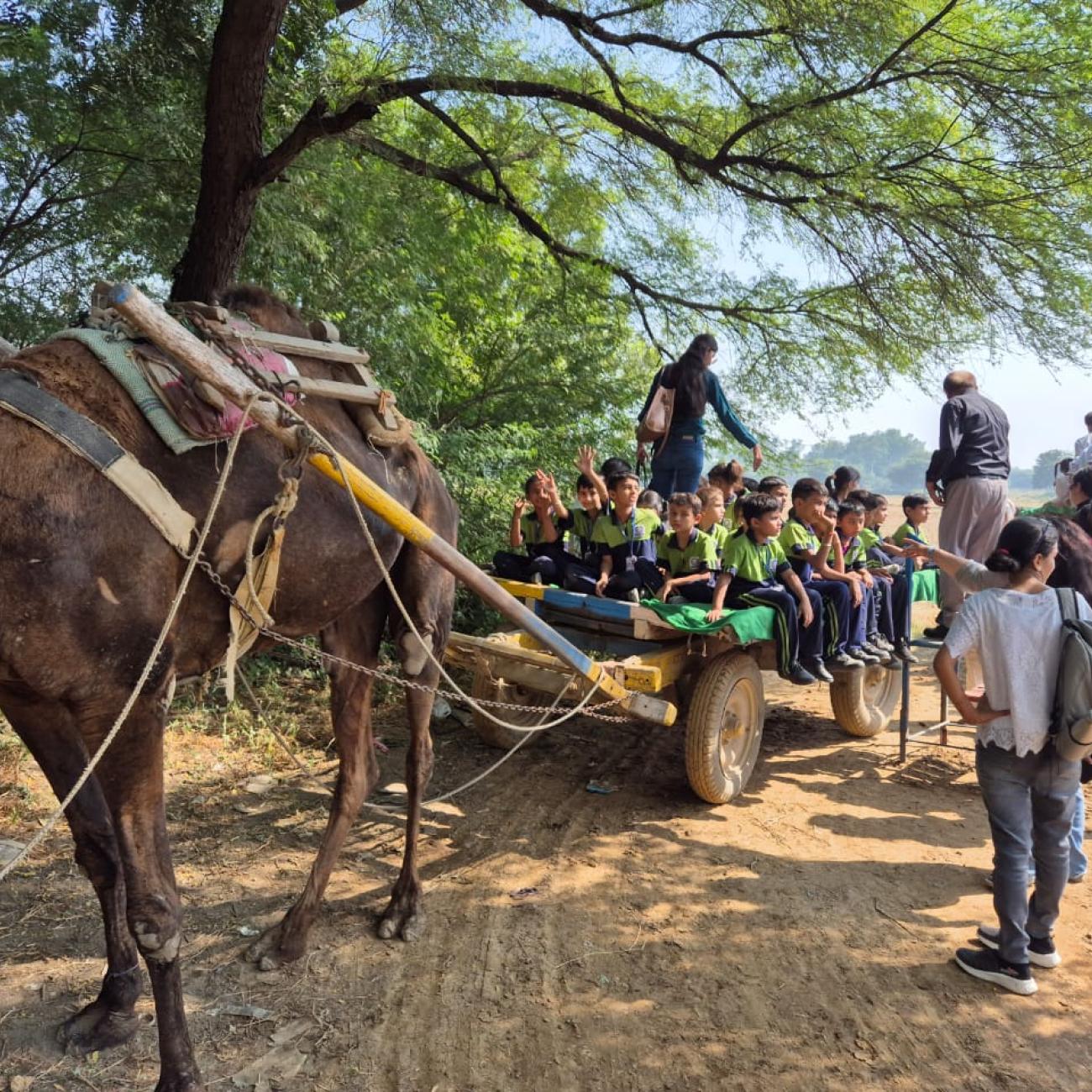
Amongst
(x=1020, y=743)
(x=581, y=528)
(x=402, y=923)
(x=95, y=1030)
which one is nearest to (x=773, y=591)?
(x=581, y=528)

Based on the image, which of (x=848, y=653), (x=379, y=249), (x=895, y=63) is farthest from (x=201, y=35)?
(x=848, y=653)

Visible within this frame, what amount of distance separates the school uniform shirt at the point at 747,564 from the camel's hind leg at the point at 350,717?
2.45 meters

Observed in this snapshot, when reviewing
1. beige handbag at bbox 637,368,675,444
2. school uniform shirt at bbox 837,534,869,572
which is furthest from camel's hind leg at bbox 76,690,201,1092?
beige handbag at bbox 637,368,675,444

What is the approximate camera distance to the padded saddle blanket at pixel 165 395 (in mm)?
2830

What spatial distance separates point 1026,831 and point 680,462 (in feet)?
15.6

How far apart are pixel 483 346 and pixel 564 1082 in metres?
8.44

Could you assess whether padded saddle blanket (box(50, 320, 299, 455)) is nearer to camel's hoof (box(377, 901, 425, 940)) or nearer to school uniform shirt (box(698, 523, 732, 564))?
camel's hoof (box(377, 901, 425, 940))

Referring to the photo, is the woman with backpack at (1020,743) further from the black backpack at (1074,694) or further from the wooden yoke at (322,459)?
the wooden yoke at (322,459)

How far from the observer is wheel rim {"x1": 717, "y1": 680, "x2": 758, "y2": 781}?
556 cm

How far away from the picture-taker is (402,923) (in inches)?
156

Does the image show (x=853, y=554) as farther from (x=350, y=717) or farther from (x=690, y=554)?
(x=350, y=717)

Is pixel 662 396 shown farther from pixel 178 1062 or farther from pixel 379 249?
pixel 178 1062

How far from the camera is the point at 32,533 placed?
8.14 ft

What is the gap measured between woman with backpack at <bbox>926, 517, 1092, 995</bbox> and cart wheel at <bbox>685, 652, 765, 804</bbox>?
164 centimetres
